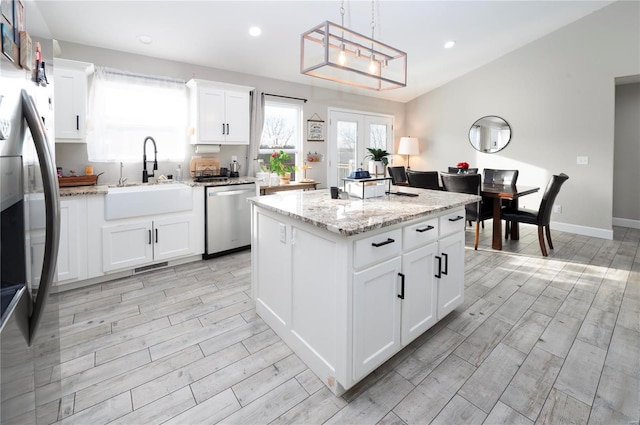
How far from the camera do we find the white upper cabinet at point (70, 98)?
9.96 ft

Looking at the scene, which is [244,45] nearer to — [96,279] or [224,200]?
[224,200]

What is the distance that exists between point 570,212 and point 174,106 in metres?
6.08

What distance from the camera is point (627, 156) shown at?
545 centimetres

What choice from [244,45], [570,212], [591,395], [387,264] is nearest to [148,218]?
[244,45]

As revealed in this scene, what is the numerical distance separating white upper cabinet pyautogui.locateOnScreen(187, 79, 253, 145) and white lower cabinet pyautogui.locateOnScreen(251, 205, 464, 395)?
2112 mm

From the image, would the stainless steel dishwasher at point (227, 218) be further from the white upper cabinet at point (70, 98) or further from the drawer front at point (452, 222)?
the drawer front at point (452, 222)

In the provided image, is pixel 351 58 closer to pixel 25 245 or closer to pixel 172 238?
pixel 172 238

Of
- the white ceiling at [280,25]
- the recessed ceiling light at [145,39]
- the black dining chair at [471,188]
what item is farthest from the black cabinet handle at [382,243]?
the recessed ceiling light at [145,39]

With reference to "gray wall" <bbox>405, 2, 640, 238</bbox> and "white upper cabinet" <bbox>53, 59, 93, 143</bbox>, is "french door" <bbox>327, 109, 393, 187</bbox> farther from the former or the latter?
"white upper cabinet" <bbox>53, 59, 93, 143</bbox>

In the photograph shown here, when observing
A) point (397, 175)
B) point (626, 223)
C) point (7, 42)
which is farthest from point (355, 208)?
point (626, 223)

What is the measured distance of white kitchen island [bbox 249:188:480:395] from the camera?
1660 millimetres

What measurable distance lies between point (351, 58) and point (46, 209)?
451cm

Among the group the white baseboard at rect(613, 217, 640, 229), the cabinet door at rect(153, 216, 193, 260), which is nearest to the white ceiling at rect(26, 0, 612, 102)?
the cabinet door at rect(153, 216, 193, 260)

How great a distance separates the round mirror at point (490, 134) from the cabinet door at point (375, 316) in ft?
17.1
